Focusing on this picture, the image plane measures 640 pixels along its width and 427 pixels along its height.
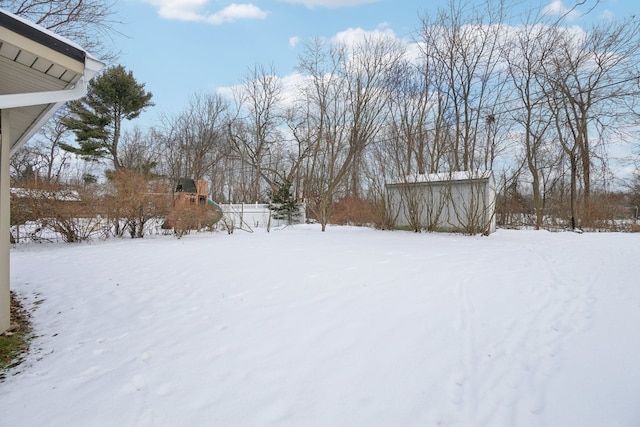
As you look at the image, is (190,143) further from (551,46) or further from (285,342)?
(285,342)

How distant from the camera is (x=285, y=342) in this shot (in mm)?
2559

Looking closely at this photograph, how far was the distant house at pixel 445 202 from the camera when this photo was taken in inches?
389

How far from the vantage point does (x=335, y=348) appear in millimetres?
2426

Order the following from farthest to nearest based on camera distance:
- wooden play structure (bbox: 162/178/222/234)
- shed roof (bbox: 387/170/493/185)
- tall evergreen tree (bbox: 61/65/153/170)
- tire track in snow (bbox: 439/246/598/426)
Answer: tall evergreen tree (bbox: 61/65/153/170), shed roof (bbox: 387/170/493/185), wooden play structure (bbox: 162/178/222/234), tire track in snow (bbox: 439/246/598/426)

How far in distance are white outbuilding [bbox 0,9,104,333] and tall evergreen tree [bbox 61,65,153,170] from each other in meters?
18.0

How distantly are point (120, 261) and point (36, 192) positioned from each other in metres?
3.82

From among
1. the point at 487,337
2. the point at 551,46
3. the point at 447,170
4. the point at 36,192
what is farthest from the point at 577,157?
the point at 36,192

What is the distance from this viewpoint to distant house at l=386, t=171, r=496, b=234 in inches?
389

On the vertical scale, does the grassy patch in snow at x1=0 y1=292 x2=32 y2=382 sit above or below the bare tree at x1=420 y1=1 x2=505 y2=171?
below

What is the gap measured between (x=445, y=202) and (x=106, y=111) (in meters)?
20.2

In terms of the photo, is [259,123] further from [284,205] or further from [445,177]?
[445,177]

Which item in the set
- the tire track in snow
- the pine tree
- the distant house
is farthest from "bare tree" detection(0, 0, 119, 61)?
the pine tree

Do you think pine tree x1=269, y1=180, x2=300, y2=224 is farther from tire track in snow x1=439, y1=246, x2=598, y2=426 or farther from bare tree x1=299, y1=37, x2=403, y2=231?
tire track in snow x1=439, y1=246, x2=598, y2=426

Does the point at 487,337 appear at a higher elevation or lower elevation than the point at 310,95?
lower
